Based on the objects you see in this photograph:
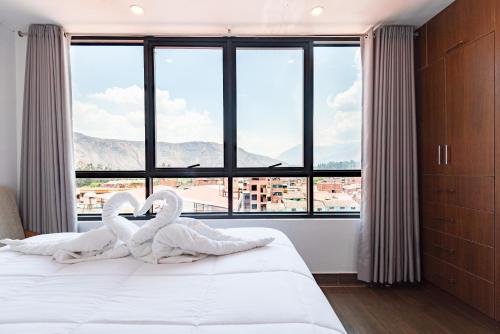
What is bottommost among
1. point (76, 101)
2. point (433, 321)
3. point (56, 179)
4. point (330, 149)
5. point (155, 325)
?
point (433, 321)

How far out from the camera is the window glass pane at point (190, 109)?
3047 mm

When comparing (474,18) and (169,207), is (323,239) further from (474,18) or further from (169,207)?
(474,18)

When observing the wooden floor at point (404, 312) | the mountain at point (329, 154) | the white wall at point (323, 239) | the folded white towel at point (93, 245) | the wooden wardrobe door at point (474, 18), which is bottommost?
the wooden floor at point (404, 312)

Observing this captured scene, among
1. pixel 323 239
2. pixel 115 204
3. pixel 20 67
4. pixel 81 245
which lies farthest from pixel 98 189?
pixel 323 239

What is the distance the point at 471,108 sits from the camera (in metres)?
2.29

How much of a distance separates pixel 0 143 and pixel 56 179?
663 millimetres

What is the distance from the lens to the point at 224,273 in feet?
4.32

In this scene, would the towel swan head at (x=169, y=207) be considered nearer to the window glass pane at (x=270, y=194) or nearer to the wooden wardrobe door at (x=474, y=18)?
the window glass pane at (x=270, y=194)

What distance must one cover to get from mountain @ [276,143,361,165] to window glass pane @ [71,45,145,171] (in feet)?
4.72

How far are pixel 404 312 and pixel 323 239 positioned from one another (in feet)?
2.86

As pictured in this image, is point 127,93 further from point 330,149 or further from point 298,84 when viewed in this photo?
point 330,149

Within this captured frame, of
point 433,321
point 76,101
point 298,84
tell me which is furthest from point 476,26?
point 76,101

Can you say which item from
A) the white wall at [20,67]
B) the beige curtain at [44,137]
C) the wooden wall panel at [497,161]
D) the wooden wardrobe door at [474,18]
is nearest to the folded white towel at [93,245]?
the beige curtain at [44,137]

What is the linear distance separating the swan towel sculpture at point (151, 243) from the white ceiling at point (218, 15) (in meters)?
1.68
